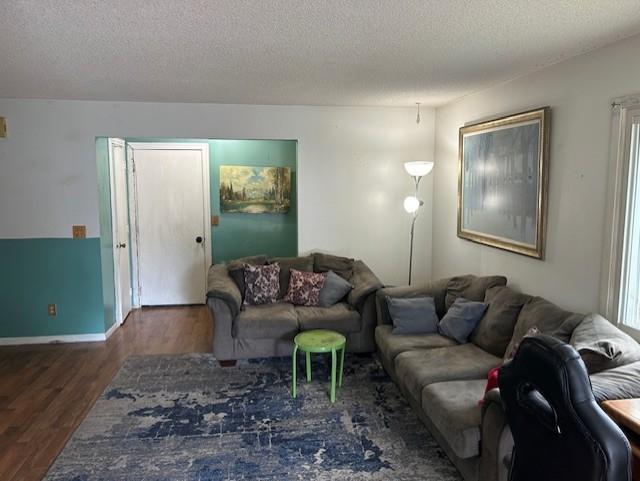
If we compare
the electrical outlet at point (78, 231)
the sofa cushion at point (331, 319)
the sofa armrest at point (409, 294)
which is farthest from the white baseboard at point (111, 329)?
the sofa armrest at point (409, 294)

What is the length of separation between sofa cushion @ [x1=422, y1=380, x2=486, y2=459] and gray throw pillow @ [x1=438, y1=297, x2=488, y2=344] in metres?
0.68

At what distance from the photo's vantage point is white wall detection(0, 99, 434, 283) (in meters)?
4.50

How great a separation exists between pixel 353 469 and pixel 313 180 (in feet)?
10.0

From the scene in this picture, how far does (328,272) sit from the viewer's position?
461cm

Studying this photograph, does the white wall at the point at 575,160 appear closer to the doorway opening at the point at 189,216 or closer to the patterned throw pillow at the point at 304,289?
the patterned throw pillow at the point at 304,289

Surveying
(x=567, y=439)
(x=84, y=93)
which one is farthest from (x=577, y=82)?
(x=84, y=93)

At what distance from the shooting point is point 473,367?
2941 millimetres

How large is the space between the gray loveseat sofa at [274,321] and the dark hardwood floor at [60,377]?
0.60 m

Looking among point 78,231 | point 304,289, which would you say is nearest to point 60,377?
point 78,231

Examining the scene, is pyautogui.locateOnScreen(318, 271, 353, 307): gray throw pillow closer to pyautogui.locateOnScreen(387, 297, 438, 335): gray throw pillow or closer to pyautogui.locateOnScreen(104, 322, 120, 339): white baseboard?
pyautogui.locateOnScreen(387, 297, 438, 335): gray throw pillow

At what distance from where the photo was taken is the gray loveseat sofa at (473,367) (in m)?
2.10

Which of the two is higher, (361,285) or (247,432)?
(361,285)

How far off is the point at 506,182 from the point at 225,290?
243 cm

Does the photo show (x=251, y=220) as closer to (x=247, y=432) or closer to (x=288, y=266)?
(x=288, y=266)
